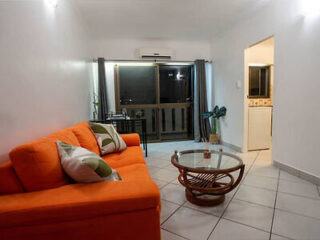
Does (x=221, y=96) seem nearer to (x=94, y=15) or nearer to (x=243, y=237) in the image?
(x=94, y=15)

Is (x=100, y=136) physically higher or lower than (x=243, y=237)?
→ higher

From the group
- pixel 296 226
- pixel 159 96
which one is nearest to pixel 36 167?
pixel 296 226

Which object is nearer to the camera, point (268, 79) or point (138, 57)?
point (268, 79)

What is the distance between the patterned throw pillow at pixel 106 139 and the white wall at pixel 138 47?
252cm

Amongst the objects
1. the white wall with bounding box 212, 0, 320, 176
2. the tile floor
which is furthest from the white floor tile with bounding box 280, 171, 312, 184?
the white wall with bounding box 212, 0, 320, 176

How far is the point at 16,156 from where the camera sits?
101cm

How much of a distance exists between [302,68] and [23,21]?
299 cm

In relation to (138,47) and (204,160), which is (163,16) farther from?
(204,160)

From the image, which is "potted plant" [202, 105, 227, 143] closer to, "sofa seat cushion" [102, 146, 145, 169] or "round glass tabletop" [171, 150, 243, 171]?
"round glass tabletop" [171, 150, 243, 171]

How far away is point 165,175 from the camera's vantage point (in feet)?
8.20

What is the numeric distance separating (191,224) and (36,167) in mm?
1208

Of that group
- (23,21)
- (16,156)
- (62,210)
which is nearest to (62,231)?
(62,210)

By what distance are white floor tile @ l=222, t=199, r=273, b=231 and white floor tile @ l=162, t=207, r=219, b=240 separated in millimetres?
179

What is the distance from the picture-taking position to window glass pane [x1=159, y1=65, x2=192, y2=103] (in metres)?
4.67
